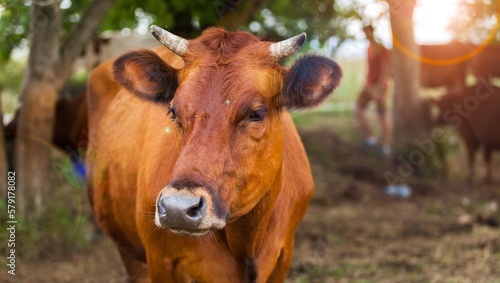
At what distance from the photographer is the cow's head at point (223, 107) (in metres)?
2.81

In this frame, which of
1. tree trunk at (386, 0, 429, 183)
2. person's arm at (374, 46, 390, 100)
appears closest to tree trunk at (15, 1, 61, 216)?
tree trunk at (386, 0, 429, 183)

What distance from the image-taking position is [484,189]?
381 inches

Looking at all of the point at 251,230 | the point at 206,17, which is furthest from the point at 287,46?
the point at 206,17

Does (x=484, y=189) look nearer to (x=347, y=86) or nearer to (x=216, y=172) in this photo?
(x=216, y=172)

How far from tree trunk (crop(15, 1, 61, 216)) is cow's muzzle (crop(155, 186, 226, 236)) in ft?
12.3

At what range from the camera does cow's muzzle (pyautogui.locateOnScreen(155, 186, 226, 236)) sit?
8.87ft

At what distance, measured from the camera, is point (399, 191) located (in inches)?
361

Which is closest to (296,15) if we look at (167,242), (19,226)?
(19,226)

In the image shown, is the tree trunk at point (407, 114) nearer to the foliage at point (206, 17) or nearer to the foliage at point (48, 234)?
the foliage at point (206, 17)

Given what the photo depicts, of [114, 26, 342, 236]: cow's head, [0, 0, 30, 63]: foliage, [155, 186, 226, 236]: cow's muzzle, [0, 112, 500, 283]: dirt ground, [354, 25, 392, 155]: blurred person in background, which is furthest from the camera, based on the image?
[354, 25, 392, 155]: blurred person in background

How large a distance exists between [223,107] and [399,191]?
655cm

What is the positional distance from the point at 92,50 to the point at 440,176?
18.5 ft

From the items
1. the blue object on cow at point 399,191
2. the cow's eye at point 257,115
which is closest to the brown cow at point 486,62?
the blue object on cow at point 399,191

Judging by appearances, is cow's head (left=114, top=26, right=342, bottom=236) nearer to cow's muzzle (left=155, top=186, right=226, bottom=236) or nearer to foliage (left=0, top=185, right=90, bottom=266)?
cow's muzzle (left=155, top=186, right=226, bottom=236)
